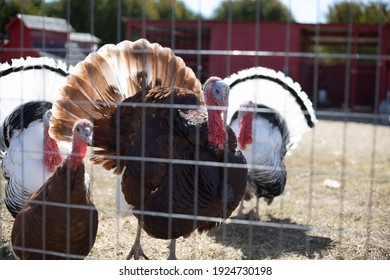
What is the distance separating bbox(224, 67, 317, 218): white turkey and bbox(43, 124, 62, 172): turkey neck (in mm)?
1673

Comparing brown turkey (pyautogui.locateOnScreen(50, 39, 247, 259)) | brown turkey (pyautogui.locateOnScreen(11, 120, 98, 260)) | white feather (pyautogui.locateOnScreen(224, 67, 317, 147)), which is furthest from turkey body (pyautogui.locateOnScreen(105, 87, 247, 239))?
white feather (pyautogui.locateOnScreen(224, 67, 317, 147))

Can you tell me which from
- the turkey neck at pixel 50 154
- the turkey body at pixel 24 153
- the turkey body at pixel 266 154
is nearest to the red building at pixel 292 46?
the turkey body at pixel 266 154

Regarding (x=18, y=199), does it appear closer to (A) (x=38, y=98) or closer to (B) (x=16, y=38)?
(A) (x=38, y=98)

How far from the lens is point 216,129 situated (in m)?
3.07

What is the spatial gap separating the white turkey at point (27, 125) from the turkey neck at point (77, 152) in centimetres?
83

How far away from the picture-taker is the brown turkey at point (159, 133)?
3014 millimetres

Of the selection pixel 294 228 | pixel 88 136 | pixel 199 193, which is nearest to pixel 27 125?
pixel 88 136

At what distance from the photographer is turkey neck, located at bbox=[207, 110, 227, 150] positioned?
3051 millimetres

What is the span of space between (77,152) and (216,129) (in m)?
0.88

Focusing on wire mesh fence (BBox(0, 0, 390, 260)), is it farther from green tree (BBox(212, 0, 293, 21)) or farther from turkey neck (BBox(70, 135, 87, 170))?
green tree (BBox(212, 0, 293, 21))

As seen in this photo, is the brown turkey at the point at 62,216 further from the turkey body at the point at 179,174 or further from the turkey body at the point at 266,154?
the turkey body at the point at 266,154

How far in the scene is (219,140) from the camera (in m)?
3.08
